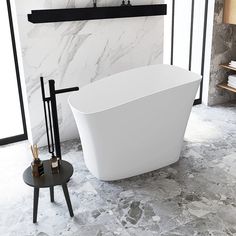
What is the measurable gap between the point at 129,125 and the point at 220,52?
2124 millimetres

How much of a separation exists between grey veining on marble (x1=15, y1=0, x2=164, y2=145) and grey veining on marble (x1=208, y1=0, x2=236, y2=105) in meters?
0.80

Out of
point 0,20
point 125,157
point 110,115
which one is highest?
point 0,20

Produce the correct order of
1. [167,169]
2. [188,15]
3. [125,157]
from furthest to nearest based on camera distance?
[188,15] < [167,169] < [125,157]

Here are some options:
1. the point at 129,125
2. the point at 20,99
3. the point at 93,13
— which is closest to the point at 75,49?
the point at 93,13

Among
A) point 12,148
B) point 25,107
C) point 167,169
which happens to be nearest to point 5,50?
point 25,107

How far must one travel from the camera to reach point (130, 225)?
7.10ft

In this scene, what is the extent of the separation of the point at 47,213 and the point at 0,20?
177 centimetres

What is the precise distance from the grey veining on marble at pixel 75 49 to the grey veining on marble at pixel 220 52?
Result: 797mm

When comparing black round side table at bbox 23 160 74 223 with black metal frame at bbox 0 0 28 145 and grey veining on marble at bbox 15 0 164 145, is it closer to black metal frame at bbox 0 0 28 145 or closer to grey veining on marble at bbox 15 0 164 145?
grey veining on marble at bbox 15 0 164 145

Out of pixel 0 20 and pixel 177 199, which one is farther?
pixel 0 20

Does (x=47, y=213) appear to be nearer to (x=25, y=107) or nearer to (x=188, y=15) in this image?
(x=25, y=107)

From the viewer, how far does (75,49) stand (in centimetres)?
311

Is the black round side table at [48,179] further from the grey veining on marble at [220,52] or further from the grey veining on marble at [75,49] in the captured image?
the grey veining on marble at [220,52]

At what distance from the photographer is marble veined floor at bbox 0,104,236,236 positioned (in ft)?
7.04
